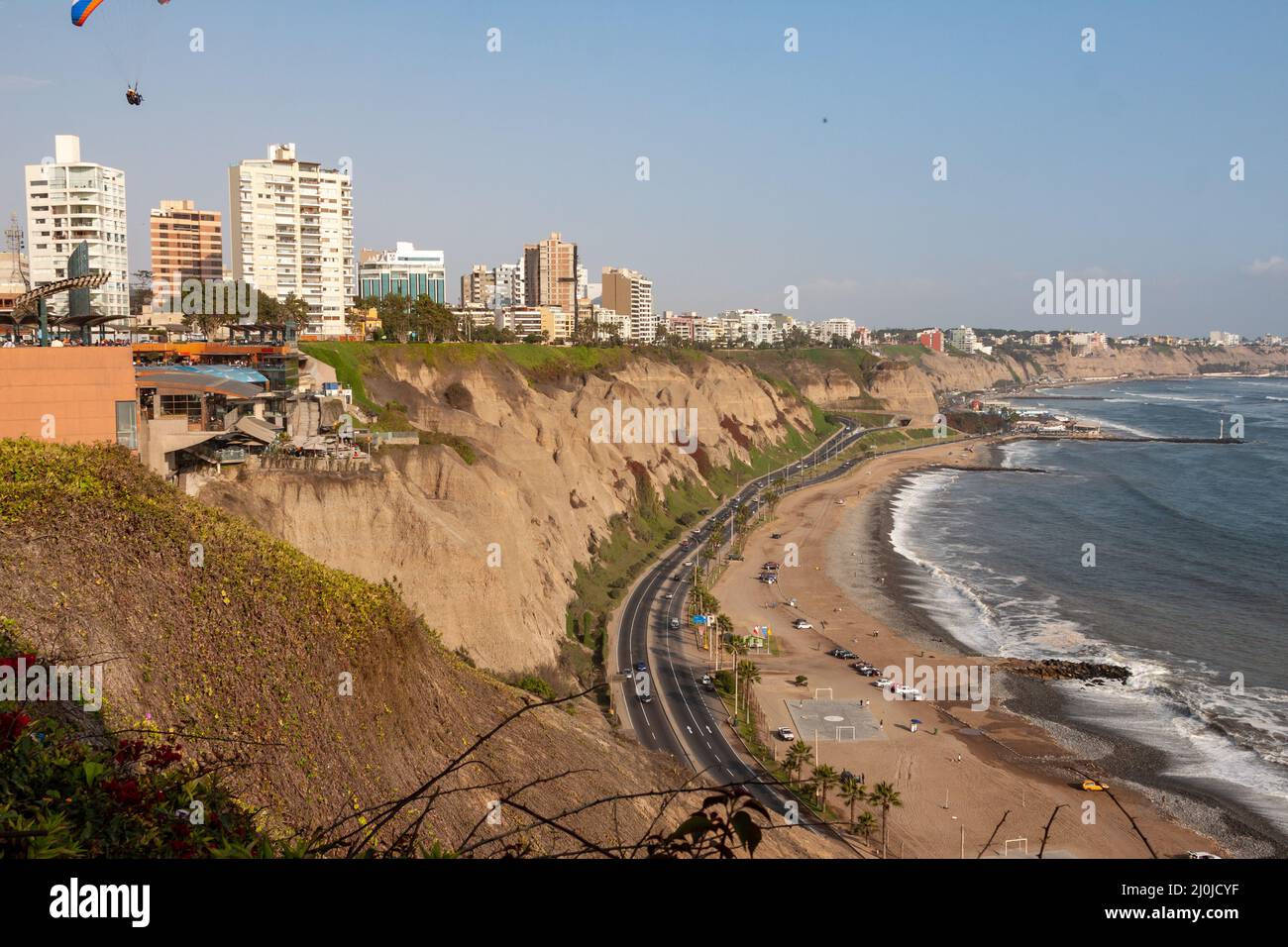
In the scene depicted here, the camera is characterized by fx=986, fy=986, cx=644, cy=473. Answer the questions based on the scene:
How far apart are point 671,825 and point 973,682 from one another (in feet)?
93.7

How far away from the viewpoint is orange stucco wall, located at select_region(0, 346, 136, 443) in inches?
1093

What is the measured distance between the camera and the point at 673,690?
45.6 m

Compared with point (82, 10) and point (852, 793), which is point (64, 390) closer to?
point (82, 10)

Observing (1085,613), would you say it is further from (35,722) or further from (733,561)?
(35,722)

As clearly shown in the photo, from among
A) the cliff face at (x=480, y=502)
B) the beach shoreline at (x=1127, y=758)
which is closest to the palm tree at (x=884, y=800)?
the beach shoreline at (x=1127, y=758)

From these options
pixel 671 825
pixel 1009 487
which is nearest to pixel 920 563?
pixel 1009 487

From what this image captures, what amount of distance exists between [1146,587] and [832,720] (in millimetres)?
31425

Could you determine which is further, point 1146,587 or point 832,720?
point 1146,587

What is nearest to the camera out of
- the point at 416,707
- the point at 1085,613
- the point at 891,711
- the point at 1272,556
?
the point at 416,707

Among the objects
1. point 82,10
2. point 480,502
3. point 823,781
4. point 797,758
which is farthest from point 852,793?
point 82,10

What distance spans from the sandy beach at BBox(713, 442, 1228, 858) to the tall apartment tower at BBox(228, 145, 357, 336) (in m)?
57.2

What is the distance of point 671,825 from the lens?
79.6 ft
